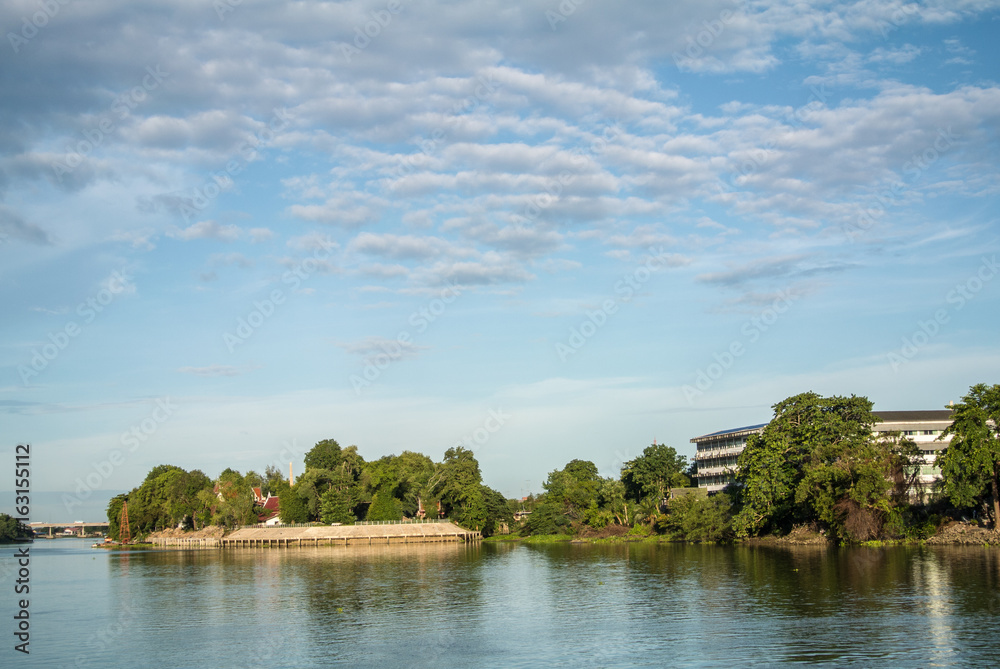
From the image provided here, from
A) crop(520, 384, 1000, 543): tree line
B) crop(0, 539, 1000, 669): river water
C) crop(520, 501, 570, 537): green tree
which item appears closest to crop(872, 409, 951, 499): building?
crop(520, 384, 1000, 543): tree line

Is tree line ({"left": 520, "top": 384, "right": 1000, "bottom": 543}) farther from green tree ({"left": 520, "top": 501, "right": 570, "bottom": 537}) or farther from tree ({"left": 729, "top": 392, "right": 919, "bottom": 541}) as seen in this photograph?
green tree ({"left": 520, "top": 501, "right": 570, "bottom": 537})

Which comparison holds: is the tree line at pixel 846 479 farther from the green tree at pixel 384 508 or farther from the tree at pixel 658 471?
the green tree at pixel 384 508

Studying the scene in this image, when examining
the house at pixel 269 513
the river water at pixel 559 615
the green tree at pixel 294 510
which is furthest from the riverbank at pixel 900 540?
the house at pixel 269 513

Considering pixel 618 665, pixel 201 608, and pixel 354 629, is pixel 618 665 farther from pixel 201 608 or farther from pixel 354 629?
pixel 201 608

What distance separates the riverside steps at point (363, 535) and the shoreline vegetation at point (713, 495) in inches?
101

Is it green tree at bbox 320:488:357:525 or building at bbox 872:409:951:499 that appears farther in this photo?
green tree at bbox 320:488:357:525

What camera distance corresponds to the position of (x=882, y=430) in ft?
305

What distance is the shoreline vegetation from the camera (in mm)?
70625

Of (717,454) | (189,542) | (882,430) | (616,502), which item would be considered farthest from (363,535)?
(882,430)

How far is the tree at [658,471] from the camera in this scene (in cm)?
11100

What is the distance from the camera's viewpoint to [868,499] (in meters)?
72.6

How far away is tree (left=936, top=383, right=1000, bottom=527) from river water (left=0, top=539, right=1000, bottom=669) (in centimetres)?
533

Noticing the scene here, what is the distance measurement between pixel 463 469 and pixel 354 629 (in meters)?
92.0

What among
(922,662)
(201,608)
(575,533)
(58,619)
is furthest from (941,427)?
(58,619)
